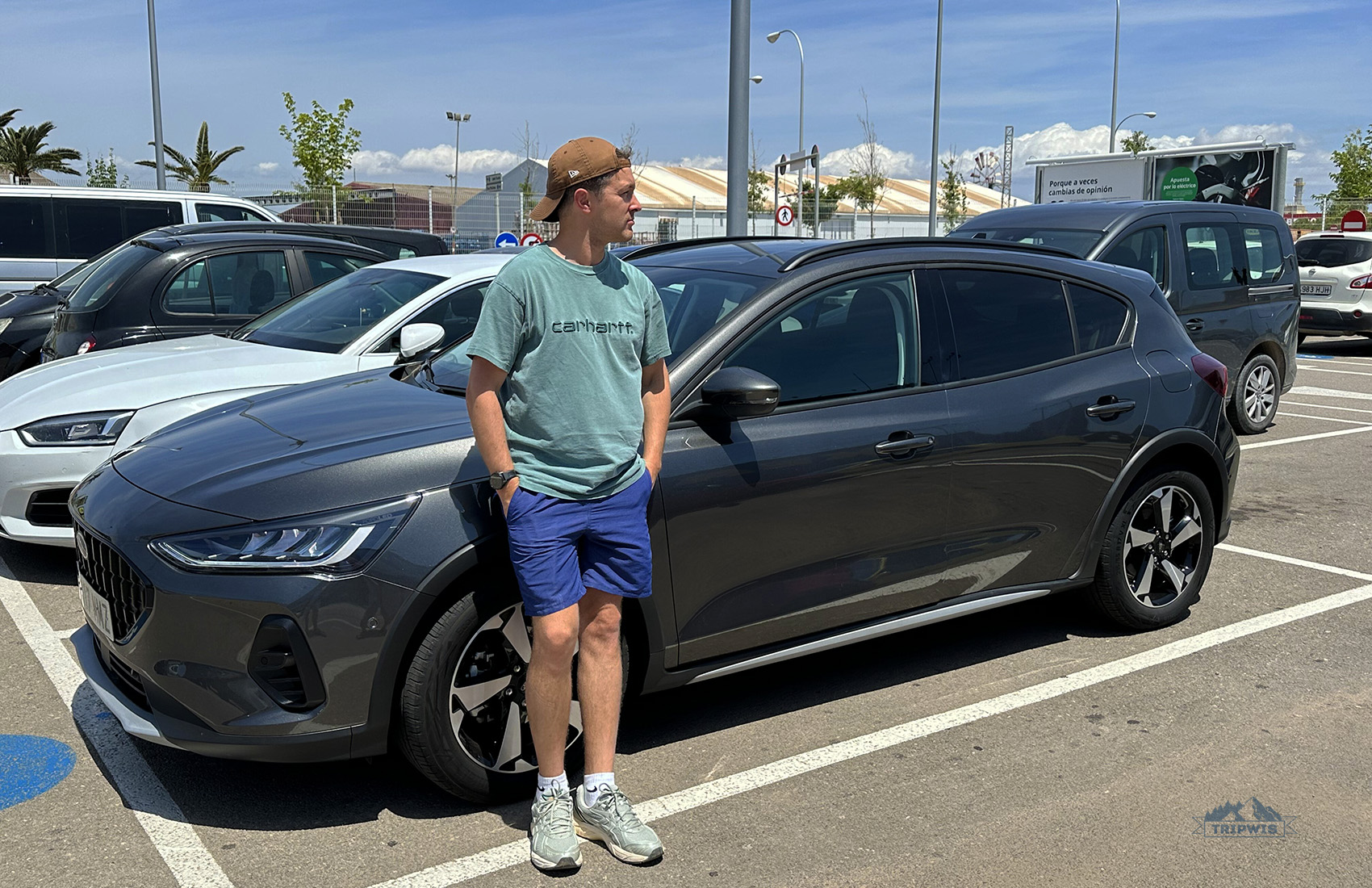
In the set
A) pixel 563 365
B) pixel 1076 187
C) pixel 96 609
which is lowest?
pixel 96 609

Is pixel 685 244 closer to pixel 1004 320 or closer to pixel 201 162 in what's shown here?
pixel 1004 320

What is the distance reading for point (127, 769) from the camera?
12.2ft

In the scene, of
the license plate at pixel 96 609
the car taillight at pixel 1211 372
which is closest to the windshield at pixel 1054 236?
the car taillight at pixel 1211 372

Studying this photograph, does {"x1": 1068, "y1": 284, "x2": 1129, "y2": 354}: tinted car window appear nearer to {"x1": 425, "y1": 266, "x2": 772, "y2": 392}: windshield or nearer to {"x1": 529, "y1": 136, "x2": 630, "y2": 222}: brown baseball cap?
{"x1": 425, "y1": 266, "x2": 772, "y2": 392}: windshield

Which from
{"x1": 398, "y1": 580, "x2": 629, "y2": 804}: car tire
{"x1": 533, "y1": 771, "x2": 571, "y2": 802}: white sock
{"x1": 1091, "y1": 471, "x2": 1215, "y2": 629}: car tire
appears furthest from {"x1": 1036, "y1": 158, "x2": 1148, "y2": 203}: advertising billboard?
{"x1": 533, "y1": 771, "x2": 571, "y2": 802}: white sock

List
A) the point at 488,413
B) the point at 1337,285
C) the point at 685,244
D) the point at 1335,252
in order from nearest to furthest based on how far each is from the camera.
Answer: the point at 488,413 < the point at 685,244 < the point at 1337,285 < the point at 1335,252

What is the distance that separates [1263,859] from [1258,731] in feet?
3.09

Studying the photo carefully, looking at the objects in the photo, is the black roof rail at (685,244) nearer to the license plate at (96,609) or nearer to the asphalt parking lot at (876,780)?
the asphalt parking lot at (876,780)

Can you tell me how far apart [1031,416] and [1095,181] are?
1955 cm

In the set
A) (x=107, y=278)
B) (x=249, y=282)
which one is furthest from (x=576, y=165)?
(x=107, y=278)

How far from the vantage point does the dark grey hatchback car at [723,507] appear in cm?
314

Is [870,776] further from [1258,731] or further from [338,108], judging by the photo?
[338,108]

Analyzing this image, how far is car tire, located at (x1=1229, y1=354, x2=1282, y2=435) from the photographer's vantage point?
9758mm

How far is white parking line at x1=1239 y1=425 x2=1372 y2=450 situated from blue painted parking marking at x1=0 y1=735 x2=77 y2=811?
28.1 ft
